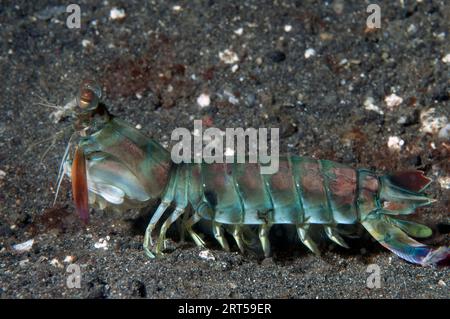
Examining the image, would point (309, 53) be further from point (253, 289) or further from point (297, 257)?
point (253, 289)

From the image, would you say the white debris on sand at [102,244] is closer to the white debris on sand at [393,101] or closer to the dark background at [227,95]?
the dark background at [227,95]

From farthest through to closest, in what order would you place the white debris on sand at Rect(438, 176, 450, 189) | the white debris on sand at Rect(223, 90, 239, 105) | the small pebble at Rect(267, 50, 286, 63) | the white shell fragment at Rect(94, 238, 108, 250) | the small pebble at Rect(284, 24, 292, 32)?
the small pebble at Rect(284, 24, 292, 32) < the small pebble at Rect(267, 50, 286, 63) < the white debris on sand at Rect(223, 90, 239, 105) < the white debris on sand at Rect(438, 176, 450, 189) < the white shell fragment at Rect(94, 238, 108, 250)

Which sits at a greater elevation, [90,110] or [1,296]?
[90,110]

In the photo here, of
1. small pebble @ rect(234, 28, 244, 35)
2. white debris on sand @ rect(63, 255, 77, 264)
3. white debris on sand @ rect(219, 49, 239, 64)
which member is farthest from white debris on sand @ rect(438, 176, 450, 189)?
white debris on sand @ rect(63, 255, 77, 264)

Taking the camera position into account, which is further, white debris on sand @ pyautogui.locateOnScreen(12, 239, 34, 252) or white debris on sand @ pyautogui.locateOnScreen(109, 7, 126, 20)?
white debris on sand @ pyautogui.locateOnScreen(109, 7, 126, 20)

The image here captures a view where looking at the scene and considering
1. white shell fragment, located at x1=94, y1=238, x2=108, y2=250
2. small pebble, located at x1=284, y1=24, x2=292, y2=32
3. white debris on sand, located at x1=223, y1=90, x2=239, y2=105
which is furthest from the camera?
small pebble, located at x1=284, y1=24, x2=292, y2=32

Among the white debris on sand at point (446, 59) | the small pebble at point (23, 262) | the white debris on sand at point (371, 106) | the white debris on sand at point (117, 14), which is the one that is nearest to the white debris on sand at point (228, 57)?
the white debris on sand at point (117, 14)

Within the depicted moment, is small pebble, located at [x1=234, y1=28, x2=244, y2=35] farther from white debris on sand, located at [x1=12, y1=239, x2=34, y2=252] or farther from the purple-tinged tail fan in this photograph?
white debris on sand, located at [x1=12, y1=239, x2=34, y2=252]
